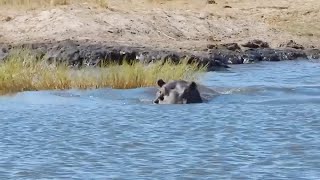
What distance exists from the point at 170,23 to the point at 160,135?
13267 mm

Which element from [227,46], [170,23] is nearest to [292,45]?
[227,46]

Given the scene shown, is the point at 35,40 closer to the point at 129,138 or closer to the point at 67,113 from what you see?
the point at 67,113

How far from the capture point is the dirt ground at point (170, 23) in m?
23.3

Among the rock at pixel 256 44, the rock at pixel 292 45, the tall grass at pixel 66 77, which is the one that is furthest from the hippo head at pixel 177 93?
the rock at pixel 292 45

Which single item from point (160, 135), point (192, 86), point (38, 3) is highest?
point (38, 3)

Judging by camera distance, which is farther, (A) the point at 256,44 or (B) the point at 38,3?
(B) the point at 38,3

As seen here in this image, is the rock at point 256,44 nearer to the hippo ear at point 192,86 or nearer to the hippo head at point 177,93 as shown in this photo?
the hippo head at point 177,93

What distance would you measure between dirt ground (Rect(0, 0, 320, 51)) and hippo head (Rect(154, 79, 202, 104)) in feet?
23.9

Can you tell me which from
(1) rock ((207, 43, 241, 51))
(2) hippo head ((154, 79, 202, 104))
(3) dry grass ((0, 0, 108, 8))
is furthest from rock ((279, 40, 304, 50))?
(2) hippo head ((154, 79, 202, 104))

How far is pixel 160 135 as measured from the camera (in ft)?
39.2

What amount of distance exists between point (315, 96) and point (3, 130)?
5749 mm

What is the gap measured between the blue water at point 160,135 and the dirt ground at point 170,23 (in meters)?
6.09

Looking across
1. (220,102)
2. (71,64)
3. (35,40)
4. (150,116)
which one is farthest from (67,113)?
(35,40)

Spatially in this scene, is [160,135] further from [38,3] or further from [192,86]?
[38,3]
